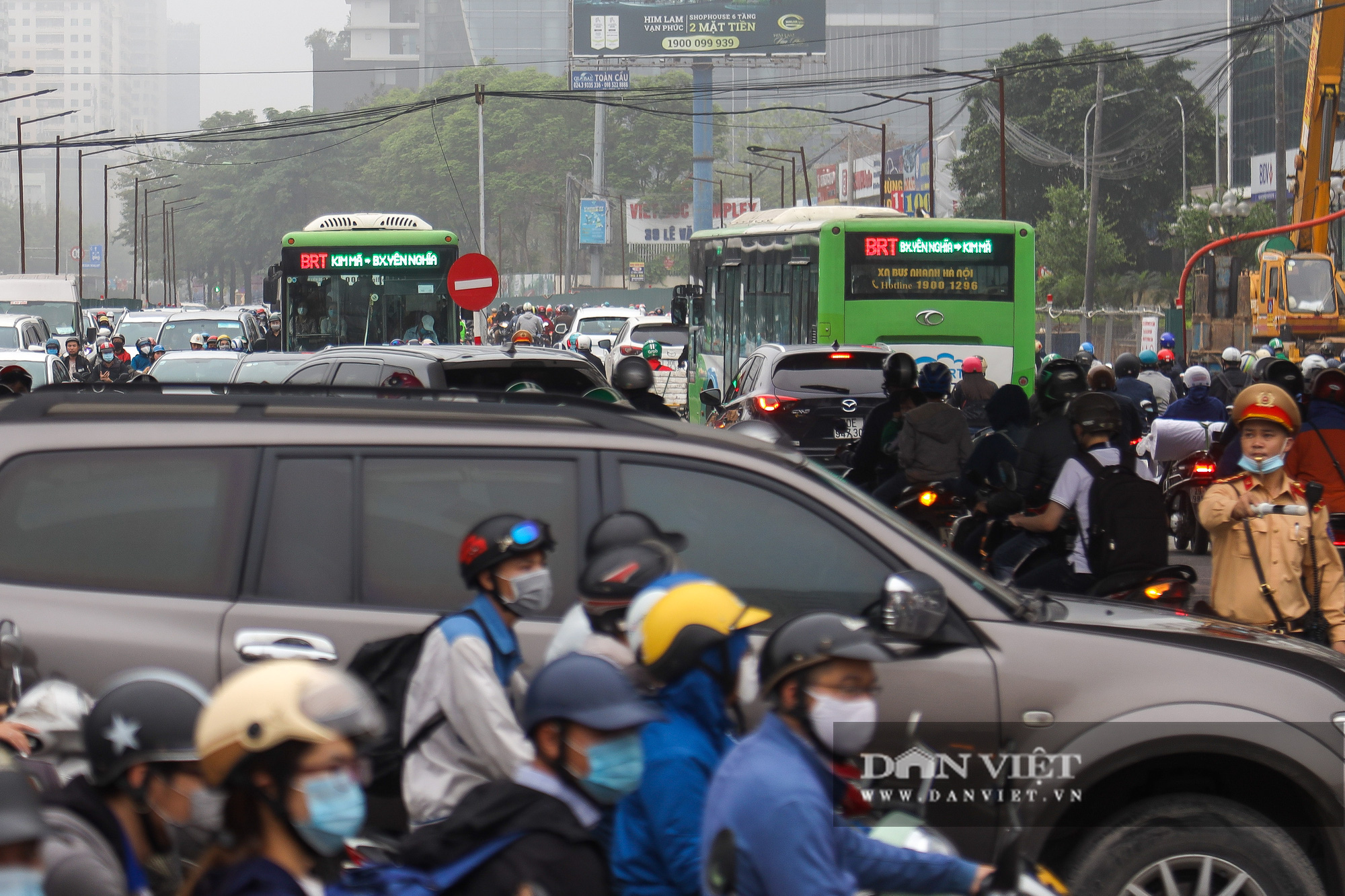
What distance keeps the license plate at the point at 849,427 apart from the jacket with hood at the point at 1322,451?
24.8 ft

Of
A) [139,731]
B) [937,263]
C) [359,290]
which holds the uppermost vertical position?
[937,263]

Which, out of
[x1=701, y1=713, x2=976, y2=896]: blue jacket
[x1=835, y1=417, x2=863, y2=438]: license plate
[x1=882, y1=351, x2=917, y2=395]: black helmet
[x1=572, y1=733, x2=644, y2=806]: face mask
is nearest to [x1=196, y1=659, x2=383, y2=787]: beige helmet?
[x1=572, y1=733, x2=644, y2=806]: face mask

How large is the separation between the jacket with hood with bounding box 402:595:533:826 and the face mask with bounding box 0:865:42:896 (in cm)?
144

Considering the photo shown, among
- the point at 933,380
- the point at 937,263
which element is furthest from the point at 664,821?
the point at 937,263

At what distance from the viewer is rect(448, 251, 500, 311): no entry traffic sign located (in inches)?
692

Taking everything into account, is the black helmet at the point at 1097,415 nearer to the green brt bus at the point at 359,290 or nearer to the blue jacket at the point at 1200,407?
the blue jacket at the point at 1200,407

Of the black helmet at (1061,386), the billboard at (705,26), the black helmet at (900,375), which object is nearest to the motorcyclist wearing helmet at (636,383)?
the black helmet at (900,375)

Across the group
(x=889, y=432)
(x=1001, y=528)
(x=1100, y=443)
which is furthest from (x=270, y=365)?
Answer: (x=1100, y=443)

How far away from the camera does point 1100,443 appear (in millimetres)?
6625

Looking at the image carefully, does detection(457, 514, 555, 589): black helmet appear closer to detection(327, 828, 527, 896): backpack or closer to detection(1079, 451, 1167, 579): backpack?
detection(327, 828, 527, 896): backpack

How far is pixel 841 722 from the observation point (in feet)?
9.71

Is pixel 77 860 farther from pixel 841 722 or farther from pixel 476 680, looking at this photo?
pixel 841 722

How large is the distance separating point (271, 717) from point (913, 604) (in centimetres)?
186

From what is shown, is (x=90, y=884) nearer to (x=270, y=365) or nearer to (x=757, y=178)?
(x=270, y=365)
